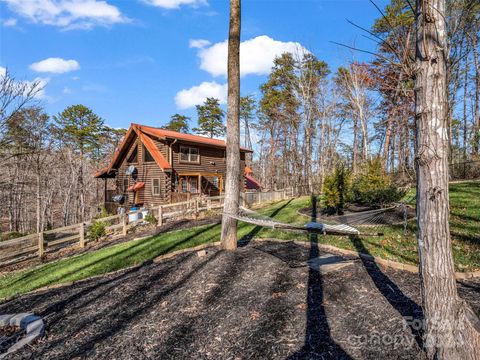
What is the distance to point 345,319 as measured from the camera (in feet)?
9.81

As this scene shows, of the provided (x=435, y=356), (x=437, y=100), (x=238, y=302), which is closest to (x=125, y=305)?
(x=238, y=302)

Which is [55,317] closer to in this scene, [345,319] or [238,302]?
[238,302]

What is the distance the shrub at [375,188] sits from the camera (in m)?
8.37

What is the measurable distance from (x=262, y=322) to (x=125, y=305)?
6.61 ft

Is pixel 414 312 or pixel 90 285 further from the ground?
pixel 414 312

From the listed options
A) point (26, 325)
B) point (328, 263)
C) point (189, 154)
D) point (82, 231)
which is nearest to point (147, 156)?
point (189, 154)

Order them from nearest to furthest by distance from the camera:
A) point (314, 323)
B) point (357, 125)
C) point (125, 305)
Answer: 1. point (314, 323)
2. point (125, 305)
3. point (357, 125)

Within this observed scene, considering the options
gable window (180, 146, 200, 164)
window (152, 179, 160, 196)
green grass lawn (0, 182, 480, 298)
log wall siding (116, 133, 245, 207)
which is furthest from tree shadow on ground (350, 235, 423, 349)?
window (152, 179, 160, 196)

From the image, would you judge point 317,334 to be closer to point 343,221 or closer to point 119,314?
point 119,314

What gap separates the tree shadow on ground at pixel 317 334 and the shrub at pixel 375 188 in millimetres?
5612

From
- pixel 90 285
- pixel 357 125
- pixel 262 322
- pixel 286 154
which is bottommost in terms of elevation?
pixel 90 285

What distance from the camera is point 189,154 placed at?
18766 millimetres

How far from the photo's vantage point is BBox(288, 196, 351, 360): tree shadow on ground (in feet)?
8.02

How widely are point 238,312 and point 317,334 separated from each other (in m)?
0.97
